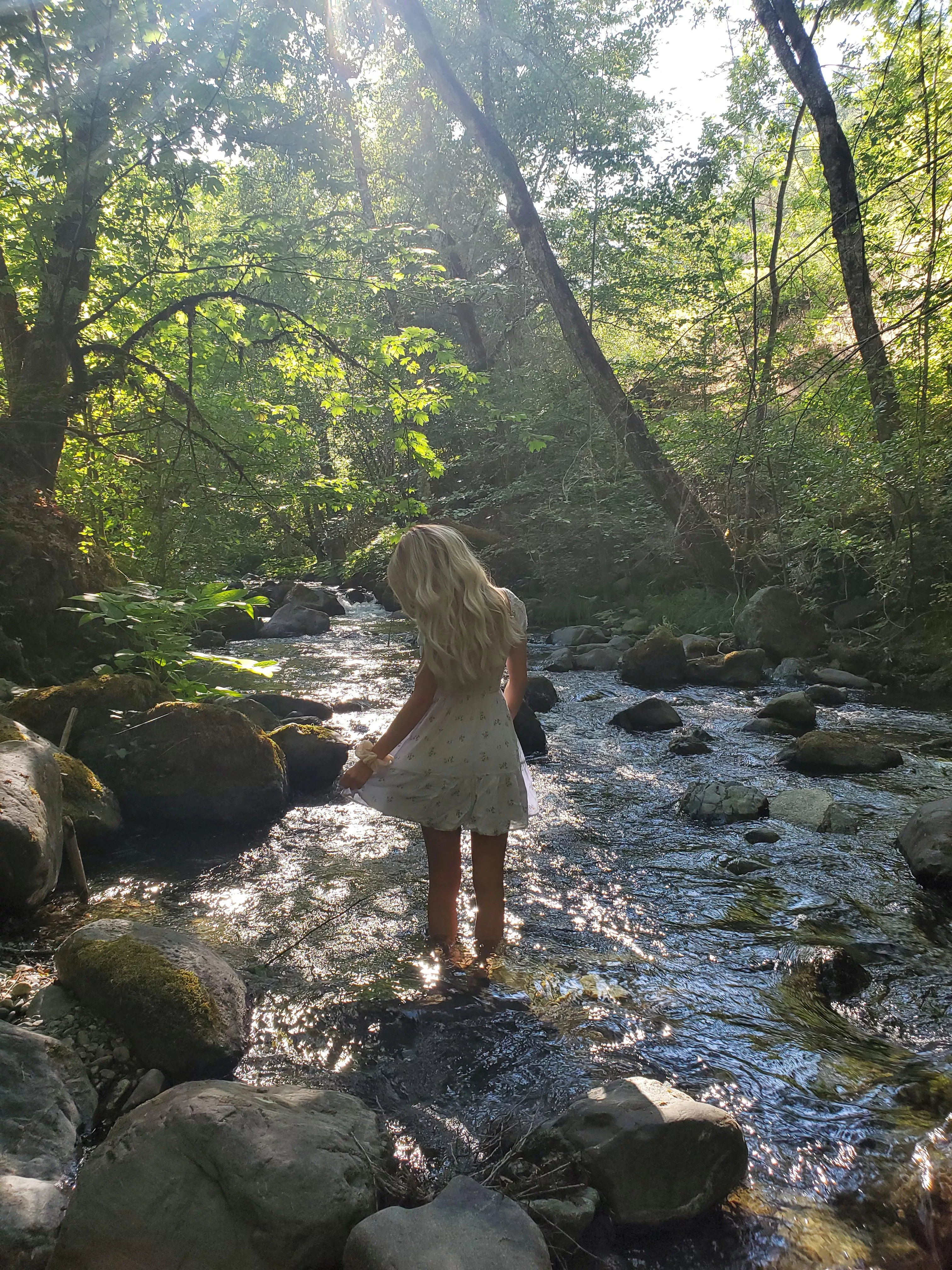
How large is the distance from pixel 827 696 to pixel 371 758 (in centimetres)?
712

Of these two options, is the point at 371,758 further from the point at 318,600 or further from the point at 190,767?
the point at 318,600

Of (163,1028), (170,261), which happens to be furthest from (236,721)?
(170,261)

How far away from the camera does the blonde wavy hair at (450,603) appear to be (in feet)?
10.7

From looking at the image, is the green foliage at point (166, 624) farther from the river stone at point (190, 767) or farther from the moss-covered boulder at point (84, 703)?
the river stone at point (190, 767)

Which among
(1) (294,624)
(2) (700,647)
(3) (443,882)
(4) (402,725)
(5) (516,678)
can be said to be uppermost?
(5) (516,678)

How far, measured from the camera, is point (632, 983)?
143 inches

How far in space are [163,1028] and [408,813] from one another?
127 centimetres

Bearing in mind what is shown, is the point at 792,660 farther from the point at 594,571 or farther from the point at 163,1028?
the point at 163,1028

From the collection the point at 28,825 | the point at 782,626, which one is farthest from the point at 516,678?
the point at 782,626

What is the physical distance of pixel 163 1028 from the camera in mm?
2871

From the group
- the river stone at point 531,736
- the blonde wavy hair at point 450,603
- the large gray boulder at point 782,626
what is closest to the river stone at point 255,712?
the river stone at point 531,736

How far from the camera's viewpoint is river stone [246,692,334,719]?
8.13 metres

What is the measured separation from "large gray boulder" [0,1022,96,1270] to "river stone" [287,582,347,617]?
15336mm

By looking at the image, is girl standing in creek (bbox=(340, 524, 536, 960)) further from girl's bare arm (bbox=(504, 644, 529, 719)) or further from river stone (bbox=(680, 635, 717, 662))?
river stone (bbox=(680, 635, 717, 662))
